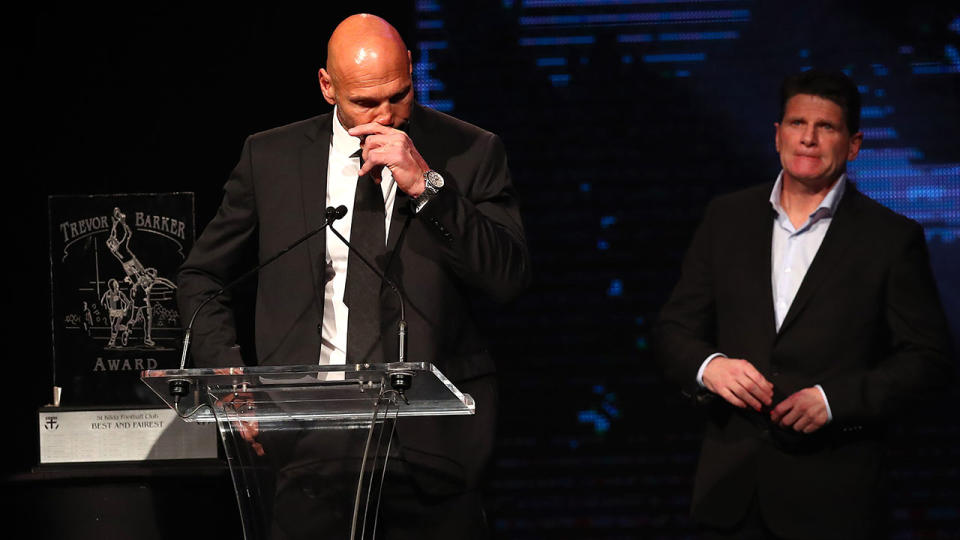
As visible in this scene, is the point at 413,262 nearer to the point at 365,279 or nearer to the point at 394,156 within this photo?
the point at 365,279

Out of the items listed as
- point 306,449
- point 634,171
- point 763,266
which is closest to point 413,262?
point 306,449

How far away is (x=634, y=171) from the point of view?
4281 millimetres

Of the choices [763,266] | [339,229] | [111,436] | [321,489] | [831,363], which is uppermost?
[339,229]

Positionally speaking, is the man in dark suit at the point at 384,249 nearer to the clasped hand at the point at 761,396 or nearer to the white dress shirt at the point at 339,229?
the white dress shirt at the point at 339,229

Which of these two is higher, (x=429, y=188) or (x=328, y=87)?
(x=328, y=87)

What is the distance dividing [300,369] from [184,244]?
182cm

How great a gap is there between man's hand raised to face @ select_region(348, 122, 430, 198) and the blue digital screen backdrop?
1.83 meters

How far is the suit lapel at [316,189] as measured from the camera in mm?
2650

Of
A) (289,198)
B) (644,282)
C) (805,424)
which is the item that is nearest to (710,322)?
(805,424)

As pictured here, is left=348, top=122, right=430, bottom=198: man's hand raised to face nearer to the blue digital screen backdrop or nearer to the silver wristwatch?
the silver wristwatch

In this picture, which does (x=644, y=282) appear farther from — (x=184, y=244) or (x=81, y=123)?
(x=81, y=123)

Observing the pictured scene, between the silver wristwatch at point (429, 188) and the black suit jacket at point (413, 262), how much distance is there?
17 millimetres

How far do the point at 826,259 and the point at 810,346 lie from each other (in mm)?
237

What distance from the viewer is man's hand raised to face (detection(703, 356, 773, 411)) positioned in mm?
3051
